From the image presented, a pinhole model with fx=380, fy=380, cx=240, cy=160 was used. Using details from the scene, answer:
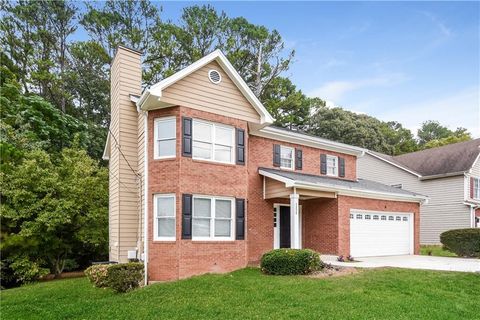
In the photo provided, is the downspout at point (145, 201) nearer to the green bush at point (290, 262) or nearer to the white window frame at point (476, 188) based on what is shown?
the green bush at point (290, 262)

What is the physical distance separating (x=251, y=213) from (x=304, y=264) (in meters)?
3.57

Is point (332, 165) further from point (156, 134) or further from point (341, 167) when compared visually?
point (156, 134)

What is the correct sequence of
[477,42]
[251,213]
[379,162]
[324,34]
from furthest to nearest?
[379,162] → [324,34] → [477,42] → [251,213]

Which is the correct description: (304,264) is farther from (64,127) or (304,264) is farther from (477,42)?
(64,127)

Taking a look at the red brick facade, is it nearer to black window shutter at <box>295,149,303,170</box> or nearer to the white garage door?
black window shutter at <box>295,149,303,170</box>

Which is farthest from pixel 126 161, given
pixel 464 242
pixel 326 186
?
pixel 464 242

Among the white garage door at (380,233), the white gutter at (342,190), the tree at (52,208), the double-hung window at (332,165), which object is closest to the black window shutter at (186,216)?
the white gutter at (342,190)

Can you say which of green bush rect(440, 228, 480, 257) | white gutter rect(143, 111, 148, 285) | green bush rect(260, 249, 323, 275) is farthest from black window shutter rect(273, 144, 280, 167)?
green bush rect(440, 228, 480, 257)

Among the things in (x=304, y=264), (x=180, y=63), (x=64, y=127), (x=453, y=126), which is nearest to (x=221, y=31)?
(x=180, y=63)

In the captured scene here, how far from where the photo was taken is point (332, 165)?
758 inches

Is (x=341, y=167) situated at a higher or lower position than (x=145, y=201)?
higher

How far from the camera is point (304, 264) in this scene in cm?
1241

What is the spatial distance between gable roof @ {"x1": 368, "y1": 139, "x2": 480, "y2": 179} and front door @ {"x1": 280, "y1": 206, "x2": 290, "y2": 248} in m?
14.5

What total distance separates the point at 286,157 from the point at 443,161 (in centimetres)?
1559
